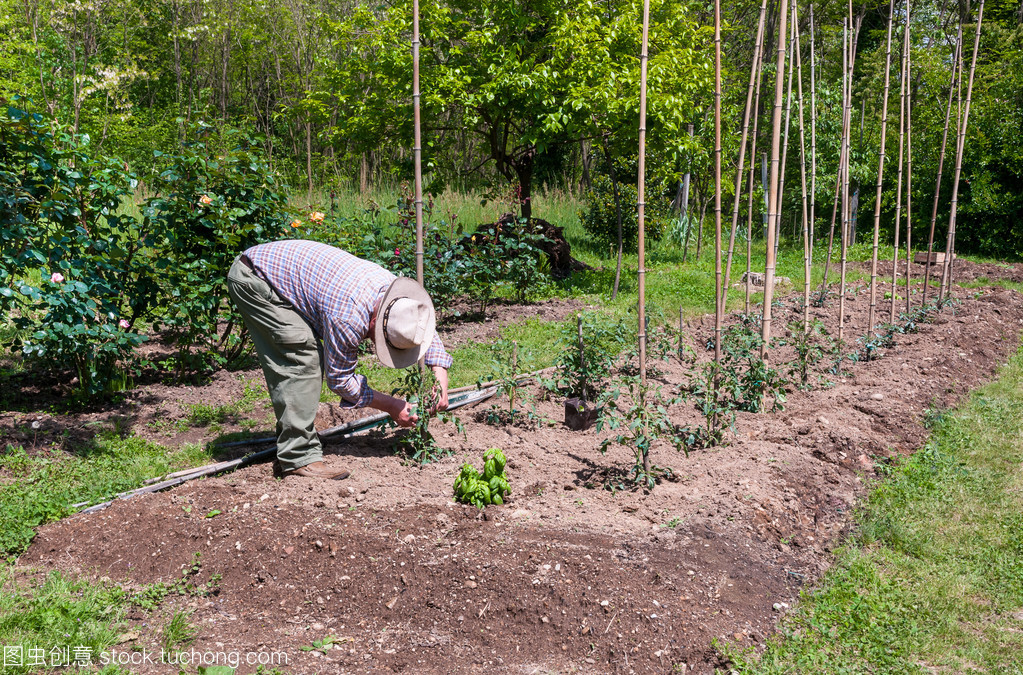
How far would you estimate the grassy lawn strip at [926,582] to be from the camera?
2.74 metres

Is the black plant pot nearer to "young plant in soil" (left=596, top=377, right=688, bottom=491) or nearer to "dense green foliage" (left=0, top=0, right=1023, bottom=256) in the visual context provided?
"young plant in soil" (left=596, top=377, right=688, bottom=491)

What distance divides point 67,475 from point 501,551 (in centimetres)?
243

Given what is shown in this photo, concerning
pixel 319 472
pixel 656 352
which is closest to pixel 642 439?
pixel 319 472

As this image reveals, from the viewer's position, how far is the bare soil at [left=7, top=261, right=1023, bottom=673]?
2730 mm

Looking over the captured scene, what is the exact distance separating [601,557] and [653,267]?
28.0ft

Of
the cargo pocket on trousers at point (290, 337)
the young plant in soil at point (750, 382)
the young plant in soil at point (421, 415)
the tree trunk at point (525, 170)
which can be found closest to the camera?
the cargo pocket on trousers at point (290, 337)

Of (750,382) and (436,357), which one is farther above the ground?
(436,357)

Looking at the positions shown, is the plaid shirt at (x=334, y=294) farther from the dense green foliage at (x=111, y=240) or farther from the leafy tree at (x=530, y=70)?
the leafy tree at (x=530, y=70)

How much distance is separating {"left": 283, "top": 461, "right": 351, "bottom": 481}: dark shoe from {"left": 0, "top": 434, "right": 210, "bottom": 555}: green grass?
2.44 feet

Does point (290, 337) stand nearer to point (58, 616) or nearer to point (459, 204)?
point (58, 616)

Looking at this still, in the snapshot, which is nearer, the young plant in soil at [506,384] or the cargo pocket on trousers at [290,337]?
the cargo pocket on trousers at [290,337]

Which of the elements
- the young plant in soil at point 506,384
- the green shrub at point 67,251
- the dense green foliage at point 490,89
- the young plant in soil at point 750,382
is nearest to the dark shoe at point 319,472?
the young plant in soil at point 506,384

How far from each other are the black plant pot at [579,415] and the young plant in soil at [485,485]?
107 cm

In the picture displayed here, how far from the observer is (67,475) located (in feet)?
12.6
